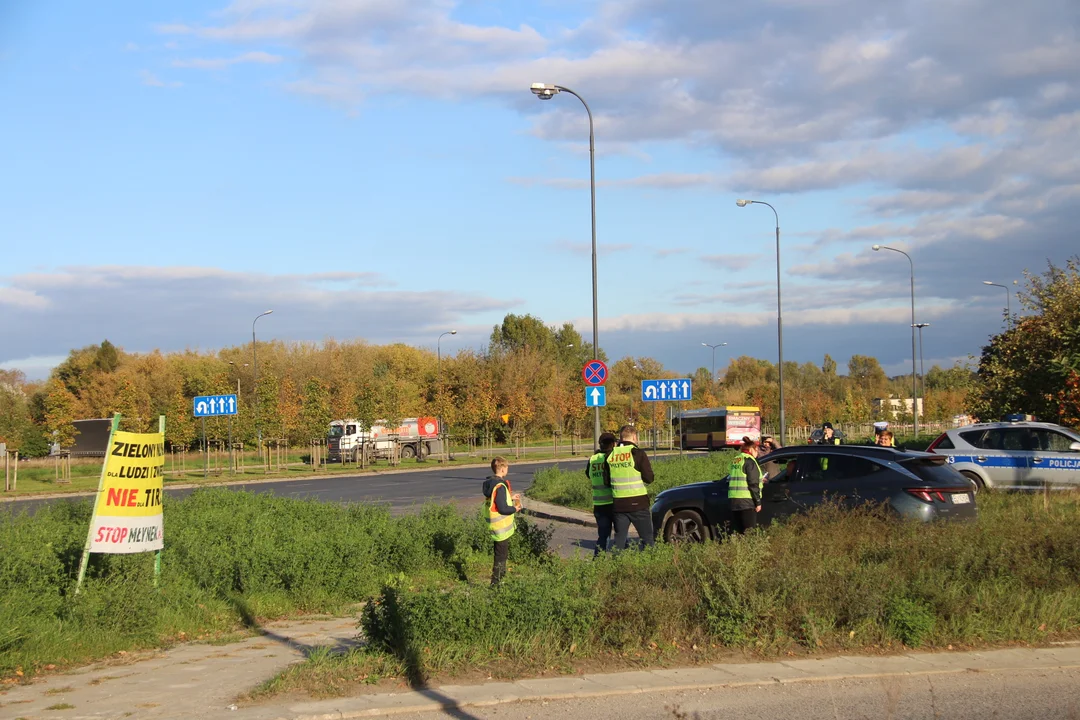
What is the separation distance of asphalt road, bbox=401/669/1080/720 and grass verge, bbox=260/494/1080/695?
0.71 meters

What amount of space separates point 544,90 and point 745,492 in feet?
46.2

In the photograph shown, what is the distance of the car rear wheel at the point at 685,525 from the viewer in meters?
13.3

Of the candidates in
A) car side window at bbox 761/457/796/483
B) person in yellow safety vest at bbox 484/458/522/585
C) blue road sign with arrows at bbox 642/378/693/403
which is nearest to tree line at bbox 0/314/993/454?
blue road sign with arrows at bbox 642/378/693/403

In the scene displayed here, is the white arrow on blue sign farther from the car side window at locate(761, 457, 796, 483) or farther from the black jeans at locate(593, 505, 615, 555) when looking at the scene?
the black jeans at locate(593, 505, 615, 555)

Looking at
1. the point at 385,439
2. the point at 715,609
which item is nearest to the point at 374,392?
A: the point at 385,439

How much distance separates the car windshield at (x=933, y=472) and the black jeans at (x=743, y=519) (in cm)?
207

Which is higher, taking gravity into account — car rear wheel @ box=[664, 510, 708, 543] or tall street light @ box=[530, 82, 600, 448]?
tall street light @ box=[530, 82, 600, 448]

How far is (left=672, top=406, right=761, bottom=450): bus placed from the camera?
5975 cm

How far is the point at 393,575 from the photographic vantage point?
11531 mm

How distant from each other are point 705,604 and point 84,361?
299 feet

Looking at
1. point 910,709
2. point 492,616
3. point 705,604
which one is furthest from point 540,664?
point 910,709

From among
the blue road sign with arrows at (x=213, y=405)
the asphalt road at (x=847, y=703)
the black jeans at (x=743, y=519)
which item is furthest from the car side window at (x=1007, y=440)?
the blue road sign with arrows at (x=213, y=405)

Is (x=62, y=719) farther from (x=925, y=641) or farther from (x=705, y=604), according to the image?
(x=925, y=641)

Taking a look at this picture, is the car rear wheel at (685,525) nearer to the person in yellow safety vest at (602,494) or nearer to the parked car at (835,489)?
the parked car at (835,489)
